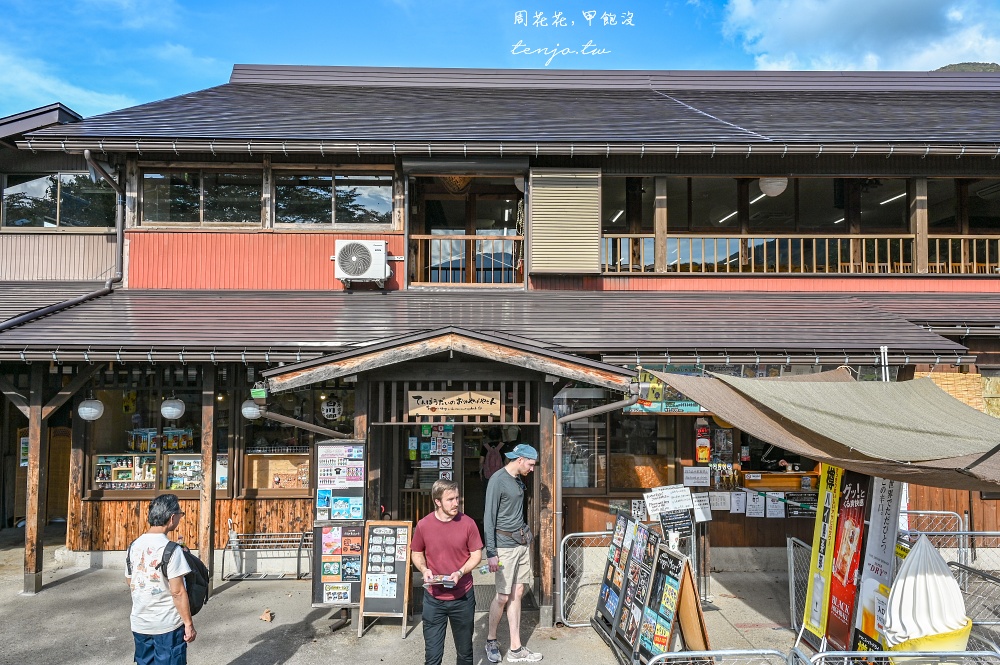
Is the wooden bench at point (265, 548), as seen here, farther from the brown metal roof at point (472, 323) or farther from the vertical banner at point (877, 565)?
the vertical banner at point (877, 565)

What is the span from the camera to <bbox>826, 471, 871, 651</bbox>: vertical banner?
18.3ft

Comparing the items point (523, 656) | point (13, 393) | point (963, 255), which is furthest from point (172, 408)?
point (963, 255)

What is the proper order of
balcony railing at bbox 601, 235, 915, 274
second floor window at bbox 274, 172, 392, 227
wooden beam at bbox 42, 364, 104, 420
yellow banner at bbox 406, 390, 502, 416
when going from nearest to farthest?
yellow banner at bbox 406, 390, 502, 416
wooden beam at bbox 42, 364, 104, 420
second floor window at bbox 274, 172, 392, 227
balcony railing at bbox 601, 235, 915, 274

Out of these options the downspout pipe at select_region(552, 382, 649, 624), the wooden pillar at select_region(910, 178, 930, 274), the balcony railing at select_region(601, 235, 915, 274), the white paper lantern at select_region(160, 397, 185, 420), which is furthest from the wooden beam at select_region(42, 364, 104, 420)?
the wooden pillar at select_region(910, 178, 930, 274)

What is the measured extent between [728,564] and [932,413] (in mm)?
4197

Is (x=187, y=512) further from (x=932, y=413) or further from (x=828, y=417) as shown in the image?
(x=932, y=413)

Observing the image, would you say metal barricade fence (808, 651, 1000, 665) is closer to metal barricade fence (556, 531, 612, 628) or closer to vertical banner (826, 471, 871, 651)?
vertical banner (826, 471, 871, 651)

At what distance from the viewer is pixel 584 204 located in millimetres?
10312

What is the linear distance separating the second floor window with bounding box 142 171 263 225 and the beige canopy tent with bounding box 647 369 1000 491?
769 cm

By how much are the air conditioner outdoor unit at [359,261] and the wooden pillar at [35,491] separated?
425 centimetres

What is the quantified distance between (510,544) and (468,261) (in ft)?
19.5

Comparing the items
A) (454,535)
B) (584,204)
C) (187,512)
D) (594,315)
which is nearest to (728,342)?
(594,315)

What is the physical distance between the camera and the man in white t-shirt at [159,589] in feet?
14.8

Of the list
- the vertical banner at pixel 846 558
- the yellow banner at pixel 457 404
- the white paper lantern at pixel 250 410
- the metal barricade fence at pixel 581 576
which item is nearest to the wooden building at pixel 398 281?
the white paper lantern at pixel 250 410
